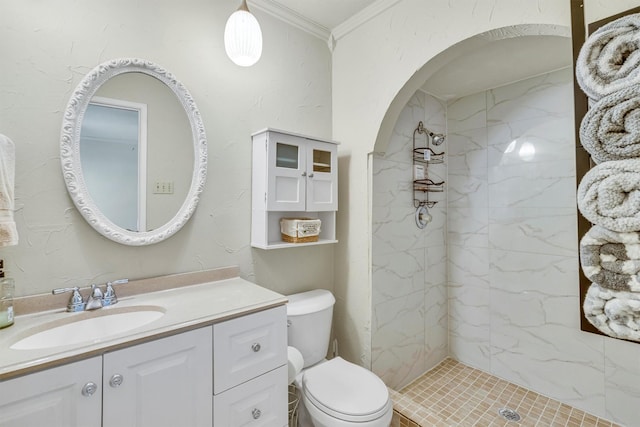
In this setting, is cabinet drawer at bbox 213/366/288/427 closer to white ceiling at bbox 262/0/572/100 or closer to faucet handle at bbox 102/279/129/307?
faucet handle at bbox 102/279/129/307

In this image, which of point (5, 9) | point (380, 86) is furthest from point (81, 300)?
point (380, 86)

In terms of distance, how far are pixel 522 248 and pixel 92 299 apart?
2561 millimetres


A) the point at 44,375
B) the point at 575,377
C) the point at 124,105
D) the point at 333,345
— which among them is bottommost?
the point at 575,377

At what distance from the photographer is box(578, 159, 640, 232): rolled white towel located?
2.31ft

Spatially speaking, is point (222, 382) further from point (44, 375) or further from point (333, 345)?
point (333, 345)

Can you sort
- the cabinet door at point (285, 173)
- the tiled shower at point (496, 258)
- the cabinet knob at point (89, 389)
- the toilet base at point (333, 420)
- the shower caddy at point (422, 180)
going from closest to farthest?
the cabinet knob at point (89, 389) < the toilet base at point (333, 420) < the cabinet door at point (285, 173) < the tiled shower at point (496, 258) < the shower caddy at point (422, 180)

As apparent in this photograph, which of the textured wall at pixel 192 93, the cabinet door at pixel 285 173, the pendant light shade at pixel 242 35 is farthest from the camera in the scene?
the cabinet door at pixel 285 173

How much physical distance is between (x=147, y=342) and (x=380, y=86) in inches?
67.2

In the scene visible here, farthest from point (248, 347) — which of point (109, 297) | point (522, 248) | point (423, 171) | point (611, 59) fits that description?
point (522, 248)

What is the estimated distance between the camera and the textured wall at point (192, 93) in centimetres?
112

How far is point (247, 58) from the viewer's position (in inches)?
55.1

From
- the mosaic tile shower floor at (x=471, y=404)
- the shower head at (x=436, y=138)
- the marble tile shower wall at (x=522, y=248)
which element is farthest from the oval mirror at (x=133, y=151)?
the marble tile shower wall at (x=522, y=248)

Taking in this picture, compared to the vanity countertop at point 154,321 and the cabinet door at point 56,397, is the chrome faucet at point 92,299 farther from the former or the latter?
the cabinet door at point 56,397

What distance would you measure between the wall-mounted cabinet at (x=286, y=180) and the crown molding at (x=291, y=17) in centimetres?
77
